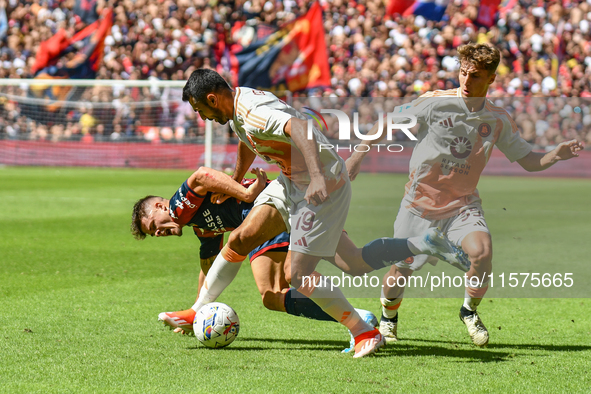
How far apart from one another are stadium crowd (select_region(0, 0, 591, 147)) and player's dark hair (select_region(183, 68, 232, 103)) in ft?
49.7

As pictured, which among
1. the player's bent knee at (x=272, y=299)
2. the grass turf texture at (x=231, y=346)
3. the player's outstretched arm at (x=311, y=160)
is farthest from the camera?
the player's bent knee at (x=272, y=299)

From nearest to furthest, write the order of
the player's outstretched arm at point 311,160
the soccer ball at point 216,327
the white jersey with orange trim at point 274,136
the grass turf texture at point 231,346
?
the grass turf texture at point 231,346
the player's outstretched arm at point 311,160
the white jersey with orange trim at point 274,136
the soccer ball at point 216,327

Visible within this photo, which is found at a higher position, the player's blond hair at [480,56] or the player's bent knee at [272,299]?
the player's blond hair at [480,56]

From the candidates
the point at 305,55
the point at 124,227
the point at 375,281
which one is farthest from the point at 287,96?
the point at 375,281

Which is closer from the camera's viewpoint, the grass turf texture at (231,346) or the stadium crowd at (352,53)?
the grass turf texture at (231,346)

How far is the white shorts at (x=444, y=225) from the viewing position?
4.62m

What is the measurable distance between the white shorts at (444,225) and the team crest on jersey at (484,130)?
0.46 m

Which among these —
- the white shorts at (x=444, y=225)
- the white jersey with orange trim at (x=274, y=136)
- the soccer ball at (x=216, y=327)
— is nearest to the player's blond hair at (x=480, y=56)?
the white shorts at (x=444, y=225)

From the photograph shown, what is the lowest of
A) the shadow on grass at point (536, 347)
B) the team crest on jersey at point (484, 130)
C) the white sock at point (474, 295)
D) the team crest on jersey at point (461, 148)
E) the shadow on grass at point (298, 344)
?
the shadow on grass at point (298, 344)

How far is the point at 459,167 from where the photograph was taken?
477cm

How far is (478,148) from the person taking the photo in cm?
477

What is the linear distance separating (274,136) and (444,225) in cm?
142

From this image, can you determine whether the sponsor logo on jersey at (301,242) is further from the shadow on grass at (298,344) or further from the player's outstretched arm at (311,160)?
the shadow on grass at (298,344)

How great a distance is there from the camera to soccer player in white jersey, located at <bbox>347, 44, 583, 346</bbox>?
456 centimetres
